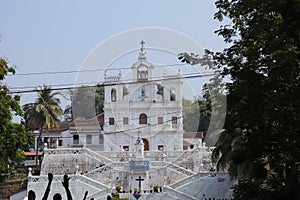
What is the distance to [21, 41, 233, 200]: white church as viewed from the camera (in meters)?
27.0

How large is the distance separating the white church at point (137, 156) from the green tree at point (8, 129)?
4.24 m

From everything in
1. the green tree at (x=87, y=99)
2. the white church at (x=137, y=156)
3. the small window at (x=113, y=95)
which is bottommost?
the white church at (x=137, y=156)

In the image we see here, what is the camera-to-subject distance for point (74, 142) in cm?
4509

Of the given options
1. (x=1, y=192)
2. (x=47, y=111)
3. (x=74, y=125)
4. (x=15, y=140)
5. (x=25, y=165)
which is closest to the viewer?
(x=15, y=140)

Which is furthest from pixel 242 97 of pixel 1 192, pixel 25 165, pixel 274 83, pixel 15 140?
pixel 25 165

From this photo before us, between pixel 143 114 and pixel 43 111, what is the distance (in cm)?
851

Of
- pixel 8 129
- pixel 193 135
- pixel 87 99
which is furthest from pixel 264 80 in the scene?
pixel 87 99

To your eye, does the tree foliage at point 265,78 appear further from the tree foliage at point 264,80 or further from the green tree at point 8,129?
the green tree at point 8,129

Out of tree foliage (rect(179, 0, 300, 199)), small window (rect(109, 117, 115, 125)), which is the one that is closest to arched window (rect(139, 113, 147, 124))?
small window (rect(109, 117, 115, 125))

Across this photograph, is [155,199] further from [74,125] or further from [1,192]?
[74,125]

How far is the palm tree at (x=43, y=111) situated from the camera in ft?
130

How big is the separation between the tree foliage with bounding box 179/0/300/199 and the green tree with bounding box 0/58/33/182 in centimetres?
1013

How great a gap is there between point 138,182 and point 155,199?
151 inches

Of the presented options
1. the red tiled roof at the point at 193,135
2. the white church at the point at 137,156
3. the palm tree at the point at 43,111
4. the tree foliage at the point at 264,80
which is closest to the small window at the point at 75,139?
the white church at the point at 137,156
